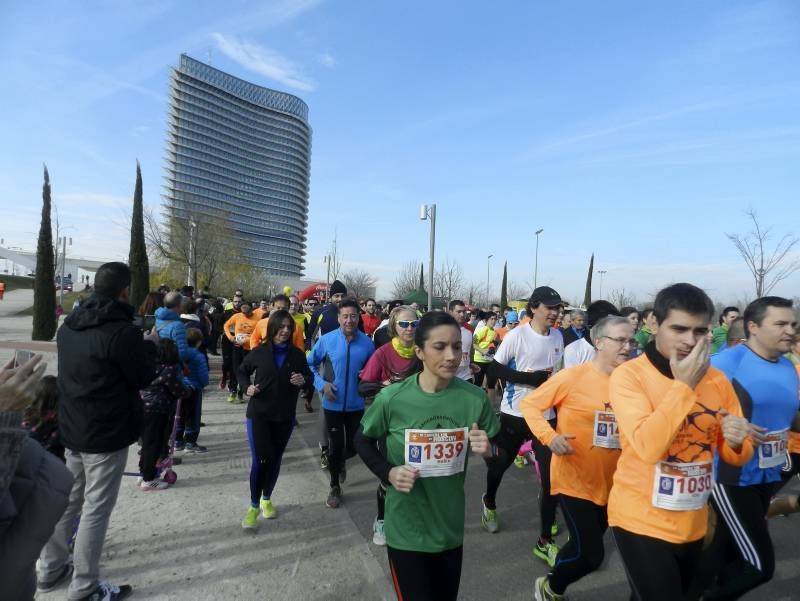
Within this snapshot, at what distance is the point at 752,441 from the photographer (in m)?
2.54

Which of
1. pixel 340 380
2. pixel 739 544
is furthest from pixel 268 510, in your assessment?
pixel 739 544

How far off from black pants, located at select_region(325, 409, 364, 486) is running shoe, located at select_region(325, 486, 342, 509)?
0.06 metres

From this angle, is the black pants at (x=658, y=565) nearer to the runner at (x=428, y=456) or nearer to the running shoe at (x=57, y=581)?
the runner at (x=428, y=456)

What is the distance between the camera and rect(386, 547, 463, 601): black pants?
244 centimetres

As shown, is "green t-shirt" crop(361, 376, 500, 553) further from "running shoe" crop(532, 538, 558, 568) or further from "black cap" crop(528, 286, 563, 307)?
"black cap" crop(528, 286, 563, 307)

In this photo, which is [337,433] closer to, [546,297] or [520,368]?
[520,368]

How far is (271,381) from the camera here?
461 centimetres

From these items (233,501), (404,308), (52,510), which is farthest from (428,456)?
(233,501)

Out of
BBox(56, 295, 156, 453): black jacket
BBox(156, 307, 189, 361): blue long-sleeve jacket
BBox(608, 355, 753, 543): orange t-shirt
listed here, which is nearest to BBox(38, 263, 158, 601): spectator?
BBox(56, 295, 156, 453): black jacket

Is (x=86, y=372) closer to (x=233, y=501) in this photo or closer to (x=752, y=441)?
(x=233, y=501)

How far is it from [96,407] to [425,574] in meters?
2.39

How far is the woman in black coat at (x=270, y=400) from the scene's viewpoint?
178 inches

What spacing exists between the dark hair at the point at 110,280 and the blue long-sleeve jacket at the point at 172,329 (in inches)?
107

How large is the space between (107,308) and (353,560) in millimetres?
2655
